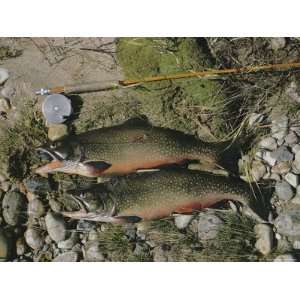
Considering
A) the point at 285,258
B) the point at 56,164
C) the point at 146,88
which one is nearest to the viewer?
the point at 285,258

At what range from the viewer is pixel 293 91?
4.47 meters

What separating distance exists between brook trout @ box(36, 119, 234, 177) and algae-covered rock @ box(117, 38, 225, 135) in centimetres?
16

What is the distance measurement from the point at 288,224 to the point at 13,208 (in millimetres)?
2244

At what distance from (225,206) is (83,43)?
1.80 metres

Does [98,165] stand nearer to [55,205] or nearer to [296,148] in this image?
[55,205]

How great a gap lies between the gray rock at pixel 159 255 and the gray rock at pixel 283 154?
1.21 metres

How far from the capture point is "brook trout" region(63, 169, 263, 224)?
429cm

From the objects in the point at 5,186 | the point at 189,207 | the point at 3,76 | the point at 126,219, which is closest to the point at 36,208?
the point at 5,186

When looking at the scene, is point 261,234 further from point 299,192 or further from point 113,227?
point 113,227

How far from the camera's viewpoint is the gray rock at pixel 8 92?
4504 millimetres

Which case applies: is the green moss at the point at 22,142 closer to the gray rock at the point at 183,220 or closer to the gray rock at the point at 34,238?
the gray rock at the point at 34,238

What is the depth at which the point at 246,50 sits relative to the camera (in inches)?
177

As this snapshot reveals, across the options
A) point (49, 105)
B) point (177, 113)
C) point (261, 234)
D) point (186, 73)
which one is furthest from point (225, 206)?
point (49, 105)

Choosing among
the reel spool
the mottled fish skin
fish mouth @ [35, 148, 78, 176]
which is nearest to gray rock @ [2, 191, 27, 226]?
fish mouth @ [35, 148, 78, 176]
